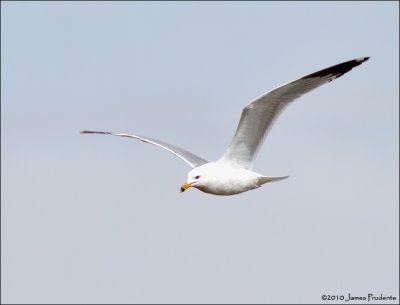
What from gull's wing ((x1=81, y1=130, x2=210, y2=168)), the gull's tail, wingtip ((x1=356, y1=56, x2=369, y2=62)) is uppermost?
wingtip ((x1=356, y1=56, x2=369, y2=62))

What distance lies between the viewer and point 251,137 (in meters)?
18.1

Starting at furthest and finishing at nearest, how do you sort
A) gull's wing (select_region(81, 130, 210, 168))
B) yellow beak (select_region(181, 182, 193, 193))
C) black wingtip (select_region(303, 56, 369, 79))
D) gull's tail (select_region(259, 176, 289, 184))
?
gull's wing (select_region(81, 130, 210, 168)) → gull's tail (select_region(259, 176, 289, 184)) → yellow beak (select_region(181, 182, 193, 193)) → black wingtip (select_region(303, 56, 369, 79))

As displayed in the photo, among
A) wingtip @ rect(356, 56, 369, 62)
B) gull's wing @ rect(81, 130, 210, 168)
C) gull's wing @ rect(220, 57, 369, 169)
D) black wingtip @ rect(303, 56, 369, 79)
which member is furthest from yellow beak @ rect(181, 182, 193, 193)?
wingtip @ rect(356, 56, 369, 62)

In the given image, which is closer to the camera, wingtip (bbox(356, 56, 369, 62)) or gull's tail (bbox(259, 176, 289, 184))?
wingtip (bbox(356, 56, 369, 62))

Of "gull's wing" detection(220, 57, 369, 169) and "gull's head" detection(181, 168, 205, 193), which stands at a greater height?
"gull's wing" detection(220, 57, 369, 169)

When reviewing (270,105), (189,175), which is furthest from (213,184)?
(270,105)

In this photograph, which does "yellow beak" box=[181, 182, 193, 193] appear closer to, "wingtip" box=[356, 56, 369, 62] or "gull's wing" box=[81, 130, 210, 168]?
"gull's wing" box=[81, 130, 210, 168]

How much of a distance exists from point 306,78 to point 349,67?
64cm

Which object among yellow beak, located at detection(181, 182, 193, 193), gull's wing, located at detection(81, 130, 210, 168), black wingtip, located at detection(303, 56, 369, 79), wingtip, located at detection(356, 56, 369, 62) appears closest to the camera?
wingtip, located at detection(356, 56, 369, 62)

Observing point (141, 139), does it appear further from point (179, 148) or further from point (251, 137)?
point (251, 137)

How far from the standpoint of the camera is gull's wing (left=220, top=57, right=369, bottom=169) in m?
17.0

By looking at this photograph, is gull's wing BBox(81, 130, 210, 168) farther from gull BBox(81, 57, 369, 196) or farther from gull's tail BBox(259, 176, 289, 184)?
gull's tail BBox(259, 176, 289, 184)

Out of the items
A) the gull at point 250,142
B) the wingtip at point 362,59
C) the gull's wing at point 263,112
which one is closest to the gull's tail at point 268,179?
the gull at point 250,142

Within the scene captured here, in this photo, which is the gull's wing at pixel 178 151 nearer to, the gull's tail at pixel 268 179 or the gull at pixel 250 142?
the gull at pixel 250 142
